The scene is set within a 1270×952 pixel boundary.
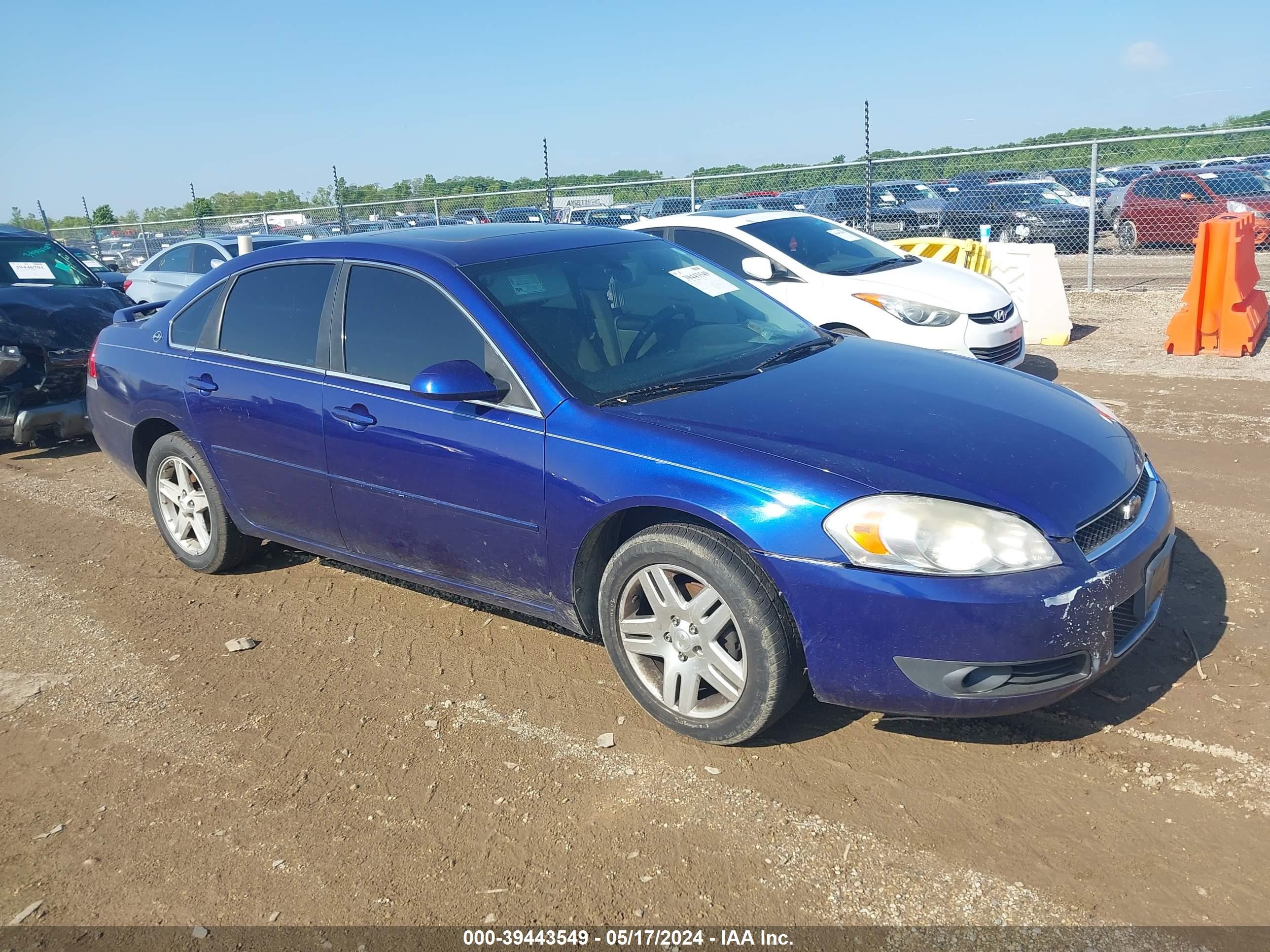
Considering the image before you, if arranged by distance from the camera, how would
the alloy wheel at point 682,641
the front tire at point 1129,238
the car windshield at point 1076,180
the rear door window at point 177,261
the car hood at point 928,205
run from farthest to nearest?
the car hood at point 928,205 → the front tire at point 1129,238 → the car windshield at point 1076,180 → the rear door window at point 177,261 → the alloy wheel at point 682,641

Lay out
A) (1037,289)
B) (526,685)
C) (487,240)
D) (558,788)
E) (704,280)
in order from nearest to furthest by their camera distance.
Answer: (558,788)
(526,685)
(487,240)
(704,280)
(1037,289)

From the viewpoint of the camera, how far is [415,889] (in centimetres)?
281

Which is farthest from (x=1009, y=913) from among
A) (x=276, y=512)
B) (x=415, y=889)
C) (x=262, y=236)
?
(x=262, y=236)

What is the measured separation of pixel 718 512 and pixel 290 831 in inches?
64.1

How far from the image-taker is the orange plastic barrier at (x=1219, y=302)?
29.7ft

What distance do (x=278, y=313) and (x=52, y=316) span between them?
4783 mm

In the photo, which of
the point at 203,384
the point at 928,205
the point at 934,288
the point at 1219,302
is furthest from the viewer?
the point at 928,205

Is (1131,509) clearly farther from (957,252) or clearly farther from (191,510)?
(957,252)

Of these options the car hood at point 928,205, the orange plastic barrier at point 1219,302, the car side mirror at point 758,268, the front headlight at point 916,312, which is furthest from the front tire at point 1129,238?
the car side mirror at point 758,268

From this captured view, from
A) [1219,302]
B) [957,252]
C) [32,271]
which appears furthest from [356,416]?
[957,252]

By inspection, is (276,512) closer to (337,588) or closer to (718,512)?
(337,588)

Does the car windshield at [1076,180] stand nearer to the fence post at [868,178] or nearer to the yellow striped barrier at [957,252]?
the fence post at [868,178]

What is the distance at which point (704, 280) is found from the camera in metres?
4.64

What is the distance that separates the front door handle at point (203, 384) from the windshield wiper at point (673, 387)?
2.22 metres
